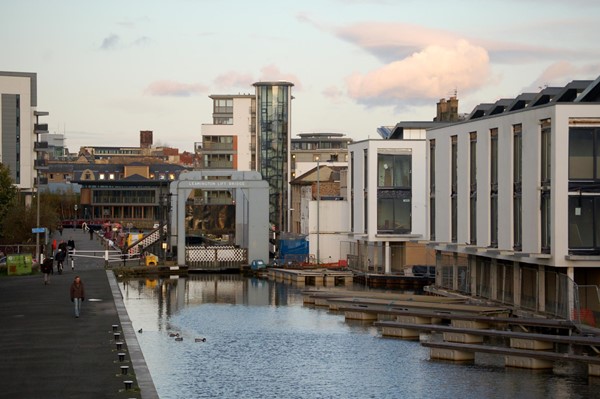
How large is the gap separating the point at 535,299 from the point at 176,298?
24925mm

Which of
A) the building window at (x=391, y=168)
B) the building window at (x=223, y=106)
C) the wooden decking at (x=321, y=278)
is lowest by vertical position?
the wooden decking at (x=321, y=278)

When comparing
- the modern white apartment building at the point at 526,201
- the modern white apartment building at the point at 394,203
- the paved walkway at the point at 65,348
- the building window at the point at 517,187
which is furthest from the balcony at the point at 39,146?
the building window at the point at 517,187

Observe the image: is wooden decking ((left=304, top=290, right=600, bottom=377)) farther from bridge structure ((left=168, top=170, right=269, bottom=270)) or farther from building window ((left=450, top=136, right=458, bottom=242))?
bridge structure ((left=168, top=170, right=269, bottom=270))

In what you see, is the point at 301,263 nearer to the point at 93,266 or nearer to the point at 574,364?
the point at 93,266

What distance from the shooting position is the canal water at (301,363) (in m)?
31.7

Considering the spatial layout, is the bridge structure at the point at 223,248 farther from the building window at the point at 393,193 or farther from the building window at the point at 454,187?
the building window at the point at 454,187

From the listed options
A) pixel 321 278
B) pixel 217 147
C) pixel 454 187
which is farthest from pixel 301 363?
pixel 217 147

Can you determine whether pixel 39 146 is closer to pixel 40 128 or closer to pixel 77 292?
pixel 40 128

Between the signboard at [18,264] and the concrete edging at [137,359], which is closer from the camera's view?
the concrete edging at [137,359]

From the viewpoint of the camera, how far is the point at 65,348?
35.8 meters

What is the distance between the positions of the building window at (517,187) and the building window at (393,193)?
30287 mm

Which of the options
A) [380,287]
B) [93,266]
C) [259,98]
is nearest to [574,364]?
[380,287]

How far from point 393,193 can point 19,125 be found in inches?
2990

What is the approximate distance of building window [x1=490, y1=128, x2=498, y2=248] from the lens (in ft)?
164
